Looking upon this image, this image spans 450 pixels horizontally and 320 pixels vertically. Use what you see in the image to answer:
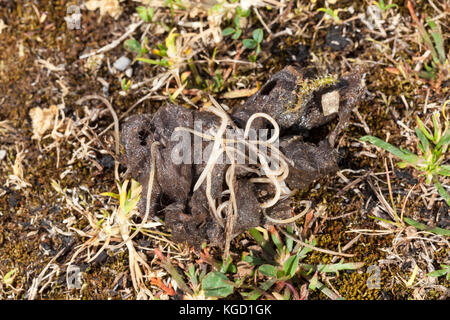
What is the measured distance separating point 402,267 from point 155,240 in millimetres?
1391

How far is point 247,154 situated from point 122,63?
111 centimetres

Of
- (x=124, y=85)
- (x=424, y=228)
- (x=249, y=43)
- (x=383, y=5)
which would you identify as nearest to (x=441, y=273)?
(x=424, y=228)

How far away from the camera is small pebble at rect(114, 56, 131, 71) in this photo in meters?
2.70

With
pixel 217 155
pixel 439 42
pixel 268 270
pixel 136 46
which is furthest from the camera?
pixel 136 46

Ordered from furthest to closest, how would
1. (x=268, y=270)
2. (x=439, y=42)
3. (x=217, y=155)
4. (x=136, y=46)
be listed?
(x=136, y=46), (x=439, y=42), (x=268, y=270), (x=217, y=155)

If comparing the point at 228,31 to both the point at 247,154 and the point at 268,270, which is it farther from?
the point at 268,270

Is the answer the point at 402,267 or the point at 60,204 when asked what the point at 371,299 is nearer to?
the point at 402,267

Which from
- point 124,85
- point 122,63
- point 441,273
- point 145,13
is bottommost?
point 441,273

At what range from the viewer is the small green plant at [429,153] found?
233cm

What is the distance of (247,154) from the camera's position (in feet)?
7.06

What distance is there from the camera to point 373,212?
2.42m

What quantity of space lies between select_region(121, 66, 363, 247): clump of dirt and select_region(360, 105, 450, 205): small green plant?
1.13ft

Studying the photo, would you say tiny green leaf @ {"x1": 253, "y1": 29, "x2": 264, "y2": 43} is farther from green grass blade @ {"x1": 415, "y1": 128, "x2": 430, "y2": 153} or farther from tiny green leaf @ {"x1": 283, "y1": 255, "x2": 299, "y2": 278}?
tiny green leaf @ {"x1": 283, "y1": 255, "x2": 299, "y2": 278}

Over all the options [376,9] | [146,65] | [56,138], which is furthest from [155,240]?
[376,9]
